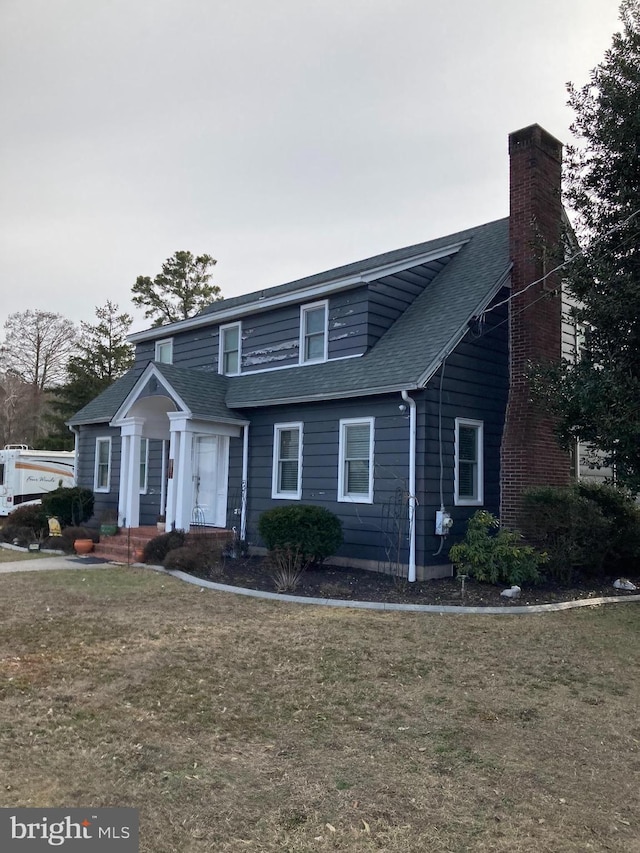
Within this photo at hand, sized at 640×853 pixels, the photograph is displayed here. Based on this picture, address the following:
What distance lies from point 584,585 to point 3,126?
12026 millimetres

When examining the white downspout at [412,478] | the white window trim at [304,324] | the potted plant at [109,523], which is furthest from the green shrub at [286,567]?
the potted plant at [109,523]

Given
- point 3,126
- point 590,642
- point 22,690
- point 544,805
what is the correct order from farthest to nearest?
point 3,126, point 590,642, point 22,690, point 544,805

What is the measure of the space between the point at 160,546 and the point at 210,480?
252 centimetres

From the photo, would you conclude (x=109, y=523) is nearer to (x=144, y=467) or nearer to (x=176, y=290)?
(x=144, y=467)

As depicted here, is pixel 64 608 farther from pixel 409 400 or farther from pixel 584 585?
pixel 584 585

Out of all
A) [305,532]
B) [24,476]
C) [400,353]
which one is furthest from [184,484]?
[24,476]

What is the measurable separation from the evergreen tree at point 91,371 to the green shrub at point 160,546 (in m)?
21.8

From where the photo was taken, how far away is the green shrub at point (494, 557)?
10219 millimetres

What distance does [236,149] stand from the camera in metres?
11.9

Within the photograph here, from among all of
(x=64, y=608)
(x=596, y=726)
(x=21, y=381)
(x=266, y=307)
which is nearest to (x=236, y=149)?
(x=266, y=307)

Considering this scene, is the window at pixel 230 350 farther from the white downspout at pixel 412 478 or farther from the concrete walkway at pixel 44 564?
the white downspout at pixel 412 478

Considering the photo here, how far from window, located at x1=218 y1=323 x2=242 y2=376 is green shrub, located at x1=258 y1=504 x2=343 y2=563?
5.34m

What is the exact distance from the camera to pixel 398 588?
33.0 ft

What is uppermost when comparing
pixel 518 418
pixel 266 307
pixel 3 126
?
pixel 3 126
